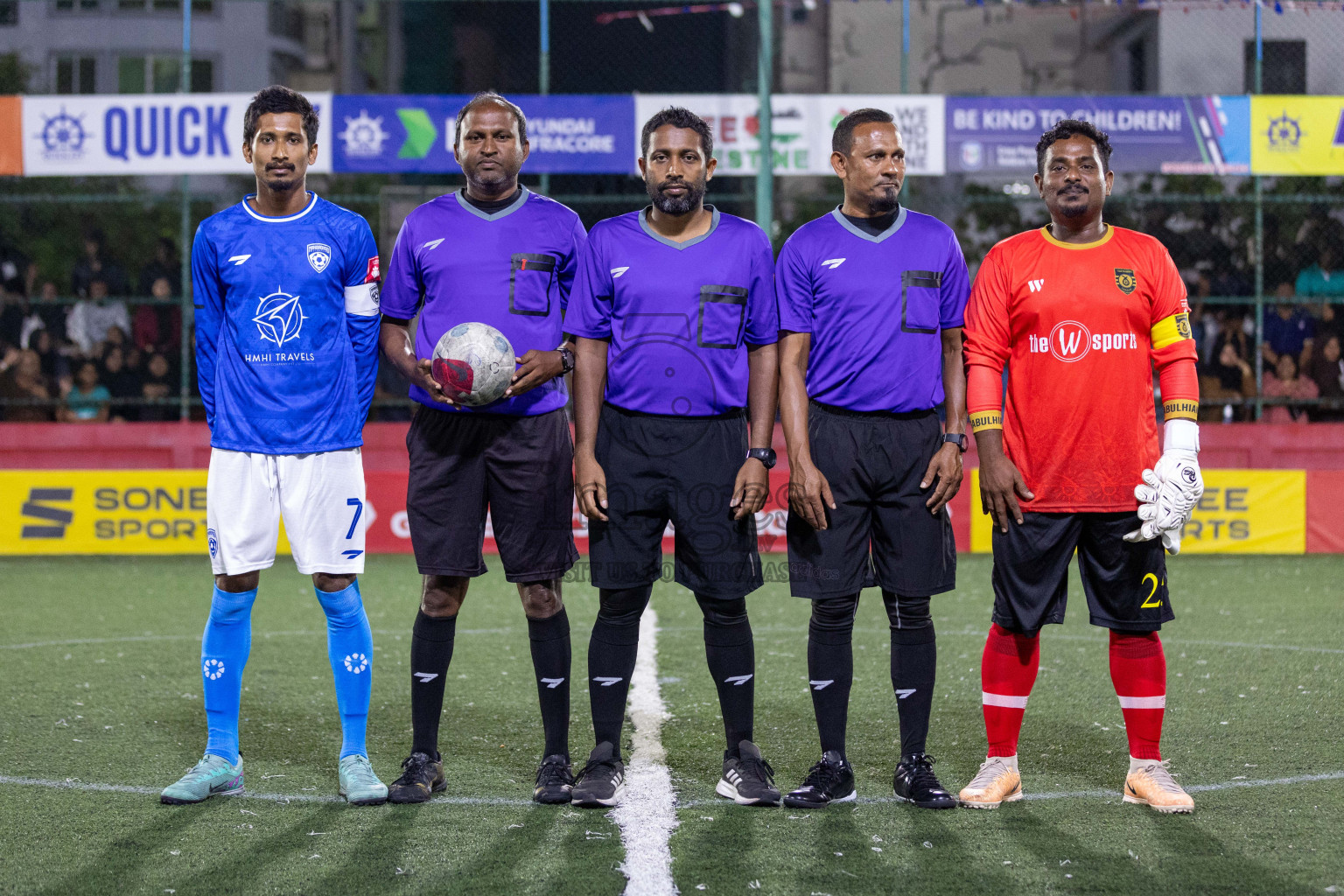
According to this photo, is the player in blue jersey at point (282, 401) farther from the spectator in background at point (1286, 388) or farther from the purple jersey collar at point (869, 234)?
the spectator in background at point (1286, 388)

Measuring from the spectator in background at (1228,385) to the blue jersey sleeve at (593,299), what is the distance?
32.2 feet

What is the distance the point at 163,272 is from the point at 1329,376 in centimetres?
1122

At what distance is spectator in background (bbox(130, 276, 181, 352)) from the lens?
12883 mm

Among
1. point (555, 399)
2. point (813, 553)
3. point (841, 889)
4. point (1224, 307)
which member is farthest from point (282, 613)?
point (1224, 307)

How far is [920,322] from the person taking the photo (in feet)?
13.8

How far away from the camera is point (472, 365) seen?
159 inches

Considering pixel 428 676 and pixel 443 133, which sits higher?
pixel 443 133

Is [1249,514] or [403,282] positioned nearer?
[403,282]

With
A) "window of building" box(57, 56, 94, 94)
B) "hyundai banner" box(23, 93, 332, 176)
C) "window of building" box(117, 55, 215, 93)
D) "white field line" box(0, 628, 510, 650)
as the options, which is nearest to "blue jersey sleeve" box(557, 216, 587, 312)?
"white field line" box(0, 628, 510, 650)

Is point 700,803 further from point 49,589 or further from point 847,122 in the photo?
point 49,589

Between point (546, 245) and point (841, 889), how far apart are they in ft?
7.17

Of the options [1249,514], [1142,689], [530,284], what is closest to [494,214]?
[530,284]

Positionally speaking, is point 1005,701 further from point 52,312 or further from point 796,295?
point 52,312

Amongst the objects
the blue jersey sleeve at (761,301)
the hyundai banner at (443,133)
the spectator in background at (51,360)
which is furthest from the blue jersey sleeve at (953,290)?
the spectator in background at (51,360)
